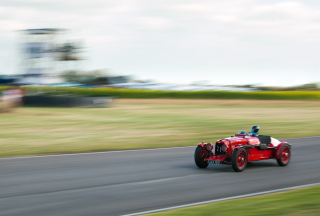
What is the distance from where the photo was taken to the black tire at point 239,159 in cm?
909

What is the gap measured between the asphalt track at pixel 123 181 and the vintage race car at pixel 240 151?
21cm

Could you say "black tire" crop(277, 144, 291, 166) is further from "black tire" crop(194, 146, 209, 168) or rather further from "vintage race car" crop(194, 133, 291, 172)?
"black tire" crop(194, 146, 209, 168)

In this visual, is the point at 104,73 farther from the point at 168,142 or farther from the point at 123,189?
the point at 123,189

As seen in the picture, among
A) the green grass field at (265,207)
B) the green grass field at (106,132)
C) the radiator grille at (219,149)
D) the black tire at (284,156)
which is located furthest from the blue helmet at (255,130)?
the green grass field at (106,132)

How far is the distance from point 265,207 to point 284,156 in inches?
173

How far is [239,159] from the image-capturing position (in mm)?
9289

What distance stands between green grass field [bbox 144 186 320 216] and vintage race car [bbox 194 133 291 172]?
7.21 ft

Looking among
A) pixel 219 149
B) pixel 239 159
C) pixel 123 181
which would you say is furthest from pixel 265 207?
pixel 219 149

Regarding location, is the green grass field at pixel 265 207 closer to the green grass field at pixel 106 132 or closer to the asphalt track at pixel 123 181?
the asphalt track at pixel 123 181

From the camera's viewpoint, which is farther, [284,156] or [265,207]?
[284,156]

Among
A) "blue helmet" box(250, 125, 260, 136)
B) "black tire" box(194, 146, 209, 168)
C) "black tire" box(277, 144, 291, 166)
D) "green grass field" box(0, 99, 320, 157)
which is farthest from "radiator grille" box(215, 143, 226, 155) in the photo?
"green grass field" box(0, 99, 320, 157)

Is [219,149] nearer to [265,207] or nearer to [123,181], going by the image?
[123,181]

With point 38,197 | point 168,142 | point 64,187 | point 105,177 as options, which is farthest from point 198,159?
point 168,142

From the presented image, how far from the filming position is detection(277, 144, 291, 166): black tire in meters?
10.1
